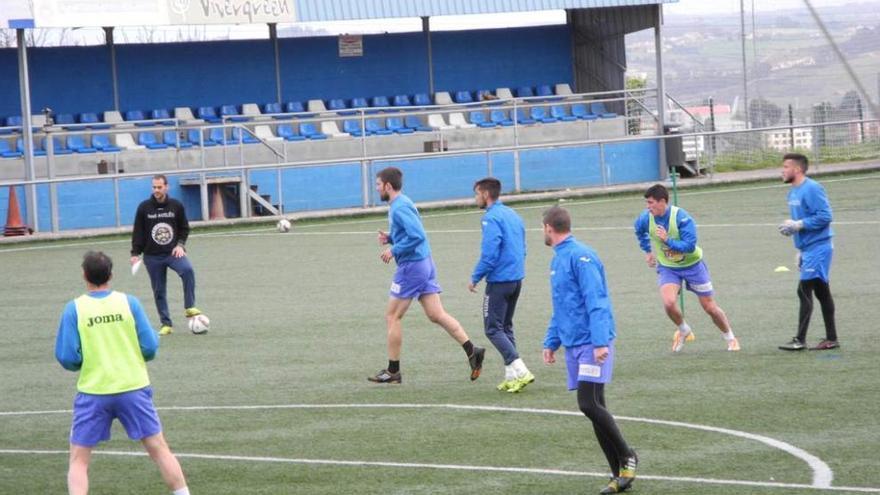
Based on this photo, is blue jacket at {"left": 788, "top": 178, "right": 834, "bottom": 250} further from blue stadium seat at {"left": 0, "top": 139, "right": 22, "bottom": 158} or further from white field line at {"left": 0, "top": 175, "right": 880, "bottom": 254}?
blue stadium seat at {"left": 0, "top": 139, "right": 22, "bottom": 158}

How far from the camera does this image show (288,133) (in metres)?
37.4

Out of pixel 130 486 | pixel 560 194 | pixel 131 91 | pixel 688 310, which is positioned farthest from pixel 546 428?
pixel 131 91

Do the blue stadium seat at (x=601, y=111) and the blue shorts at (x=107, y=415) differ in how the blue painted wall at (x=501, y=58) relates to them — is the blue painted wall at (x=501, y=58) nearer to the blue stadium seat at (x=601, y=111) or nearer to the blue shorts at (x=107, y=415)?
the blue stadium seat at (x=601, y=111)

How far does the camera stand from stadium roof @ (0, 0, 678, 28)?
1266 inches

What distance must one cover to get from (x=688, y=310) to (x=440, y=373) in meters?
4.93

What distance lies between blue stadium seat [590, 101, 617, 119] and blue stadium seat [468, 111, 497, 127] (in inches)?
130

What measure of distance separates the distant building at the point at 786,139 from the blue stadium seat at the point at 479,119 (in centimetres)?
727

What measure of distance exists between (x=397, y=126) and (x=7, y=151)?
1017 cm

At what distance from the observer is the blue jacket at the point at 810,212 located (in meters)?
13.9

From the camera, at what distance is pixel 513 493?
9172 mm

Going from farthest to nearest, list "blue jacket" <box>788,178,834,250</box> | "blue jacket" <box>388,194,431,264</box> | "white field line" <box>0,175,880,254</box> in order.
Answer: "white field line" <box>0,175,880,254</box> → "blue jacket" <box>788,178,834,250</box> → "blue jacket" <box>388,194,431,264</box>

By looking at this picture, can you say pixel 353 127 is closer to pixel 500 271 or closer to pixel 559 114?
pixel 559 114

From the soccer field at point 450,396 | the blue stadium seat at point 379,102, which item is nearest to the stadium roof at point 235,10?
the blue stadium seat at point 379,102

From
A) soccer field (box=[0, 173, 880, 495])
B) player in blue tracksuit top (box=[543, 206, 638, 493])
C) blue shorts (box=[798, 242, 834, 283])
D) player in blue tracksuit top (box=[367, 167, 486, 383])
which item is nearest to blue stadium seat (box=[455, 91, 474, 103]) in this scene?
soccer field (box=[0, 173, 880, 495])
